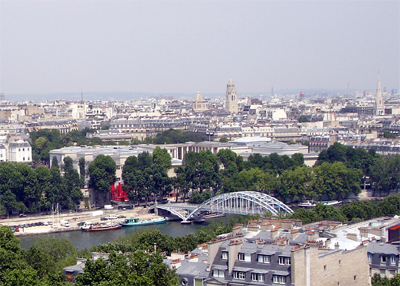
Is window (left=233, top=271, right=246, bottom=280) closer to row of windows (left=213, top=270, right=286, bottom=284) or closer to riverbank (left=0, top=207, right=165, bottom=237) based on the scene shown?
row of windows (left=213, top=270, right=286, bottom=284)

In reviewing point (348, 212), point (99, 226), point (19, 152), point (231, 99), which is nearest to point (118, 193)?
point (99, 226)

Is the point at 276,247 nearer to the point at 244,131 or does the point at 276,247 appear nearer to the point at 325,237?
the point at 325,237

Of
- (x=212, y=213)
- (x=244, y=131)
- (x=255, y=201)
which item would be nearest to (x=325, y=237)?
(x=255, y=201)

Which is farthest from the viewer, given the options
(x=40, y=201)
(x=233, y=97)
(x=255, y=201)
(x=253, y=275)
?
(x=233, y=97)

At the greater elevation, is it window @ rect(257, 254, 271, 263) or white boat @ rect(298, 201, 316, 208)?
window @ rect(257, 254, 271, 263)

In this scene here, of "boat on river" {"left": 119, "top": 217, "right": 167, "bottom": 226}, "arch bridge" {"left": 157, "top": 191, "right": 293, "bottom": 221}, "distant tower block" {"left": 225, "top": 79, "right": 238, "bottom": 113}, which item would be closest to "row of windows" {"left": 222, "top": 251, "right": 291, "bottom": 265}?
"arch bridge" {"left": 157, "top": 191, "right": 293, "bottom": 221}

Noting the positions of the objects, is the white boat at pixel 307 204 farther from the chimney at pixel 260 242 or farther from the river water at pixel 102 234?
the chimney at pixel 260 242
